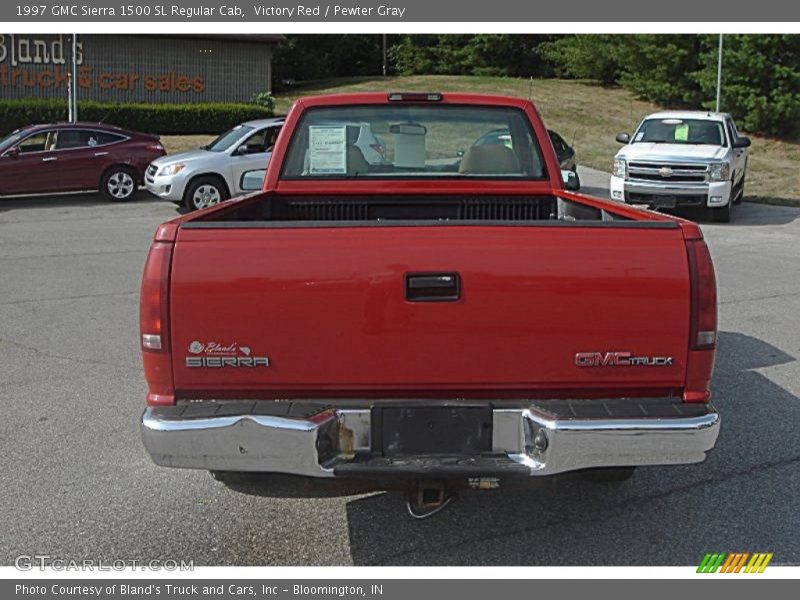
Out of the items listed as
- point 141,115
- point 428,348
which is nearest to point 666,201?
point 428,348

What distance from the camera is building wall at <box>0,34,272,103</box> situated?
3192cm

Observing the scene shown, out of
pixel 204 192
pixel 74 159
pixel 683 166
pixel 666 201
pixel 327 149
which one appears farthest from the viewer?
pixel 74 159

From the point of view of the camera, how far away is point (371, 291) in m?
3.45

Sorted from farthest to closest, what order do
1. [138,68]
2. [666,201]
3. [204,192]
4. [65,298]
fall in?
[138,68]
[204,192]
[666,201]
[65,298]

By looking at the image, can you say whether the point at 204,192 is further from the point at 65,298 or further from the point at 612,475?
the point at 612,475

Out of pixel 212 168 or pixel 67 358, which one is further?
pixel 212 168

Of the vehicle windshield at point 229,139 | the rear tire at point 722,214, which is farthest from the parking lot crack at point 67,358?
the rear tire at point 722,214

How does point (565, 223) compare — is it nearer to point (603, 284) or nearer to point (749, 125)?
point (603, 284)

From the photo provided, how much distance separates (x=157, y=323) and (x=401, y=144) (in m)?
2.56

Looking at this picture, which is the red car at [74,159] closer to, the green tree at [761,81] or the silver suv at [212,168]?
the silver suv at [212,168]

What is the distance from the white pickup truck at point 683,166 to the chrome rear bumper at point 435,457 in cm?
1330

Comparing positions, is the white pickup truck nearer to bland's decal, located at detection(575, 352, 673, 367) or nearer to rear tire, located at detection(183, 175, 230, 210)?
rear tire, located at detection(183, 175, 230, 210)

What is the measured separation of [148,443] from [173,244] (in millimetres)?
749

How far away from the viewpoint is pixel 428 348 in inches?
138
